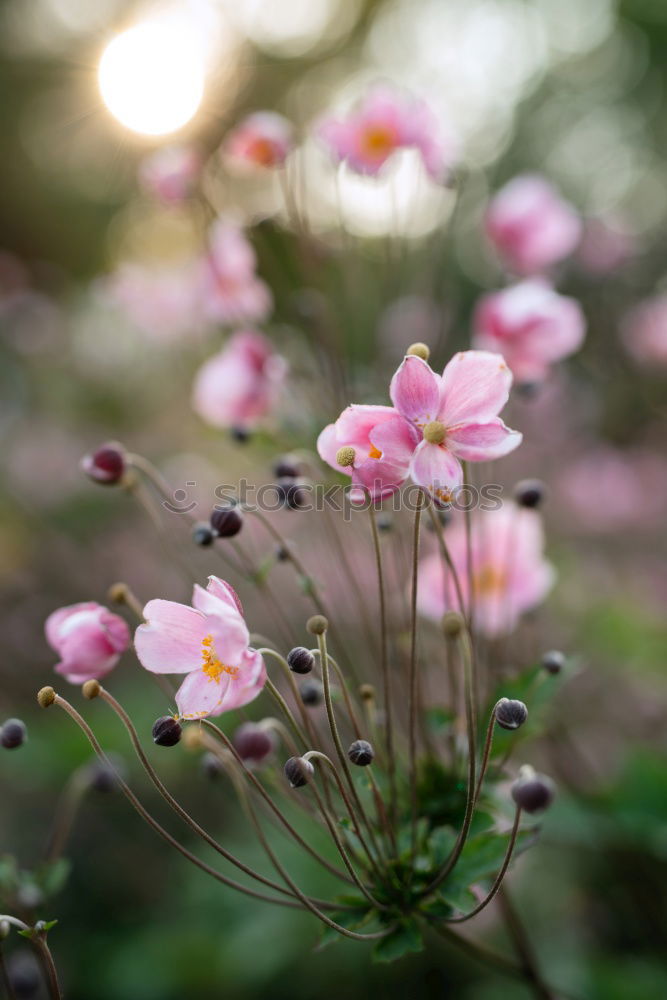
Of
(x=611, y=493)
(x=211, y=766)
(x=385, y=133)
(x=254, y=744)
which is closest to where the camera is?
(x=254, y=744)

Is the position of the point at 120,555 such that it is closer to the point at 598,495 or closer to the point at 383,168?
the point at 598,495

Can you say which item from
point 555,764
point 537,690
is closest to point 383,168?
point 537,690

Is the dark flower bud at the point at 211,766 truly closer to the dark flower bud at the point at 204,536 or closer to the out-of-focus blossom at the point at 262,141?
the dark flower bud at the point at 204,536

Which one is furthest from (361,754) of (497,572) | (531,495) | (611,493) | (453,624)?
(611,493)

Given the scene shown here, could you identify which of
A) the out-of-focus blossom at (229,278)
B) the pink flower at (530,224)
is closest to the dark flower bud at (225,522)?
the out-of-focus blossom at (229,278)

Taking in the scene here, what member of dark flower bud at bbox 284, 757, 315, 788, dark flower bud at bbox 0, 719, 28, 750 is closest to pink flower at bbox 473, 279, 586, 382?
dark flower bud at bbox 284, 757, 315, 788

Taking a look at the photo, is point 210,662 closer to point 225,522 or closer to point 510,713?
point 225,522
